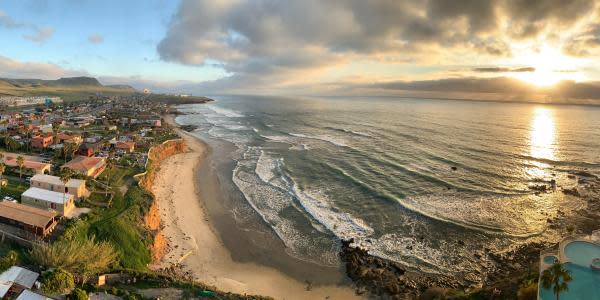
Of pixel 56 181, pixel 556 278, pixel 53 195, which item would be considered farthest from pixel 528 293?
pixel 56 181

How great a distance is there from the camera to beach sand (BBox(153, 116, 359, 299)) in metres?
32.3

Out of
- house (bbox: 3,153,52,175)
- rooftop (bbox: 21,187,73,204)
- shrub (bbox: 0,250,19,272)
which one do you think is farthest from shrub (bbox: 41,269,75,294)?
house (bbox: 3,153,52,175)

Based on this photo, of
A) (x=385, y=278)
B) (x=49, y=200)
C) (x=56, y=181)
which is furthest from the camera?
(x=56, y=181)

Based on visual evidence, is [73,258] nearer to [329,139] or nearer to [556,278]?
[556,278]

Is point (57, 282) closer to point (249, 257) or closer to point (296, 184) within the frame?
point (249, 257)

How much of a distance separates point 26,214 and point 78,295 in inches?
632

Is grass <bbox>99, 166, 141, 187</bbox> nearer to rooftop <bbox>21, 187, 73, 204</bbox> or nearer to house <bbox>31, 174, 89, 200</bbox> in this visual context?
house <bbox>31, 174, 89, 200</bbox>

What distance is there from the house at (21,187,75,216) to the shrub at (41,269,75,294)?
48.9ft

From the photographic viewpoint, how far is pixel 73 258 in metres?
26.6

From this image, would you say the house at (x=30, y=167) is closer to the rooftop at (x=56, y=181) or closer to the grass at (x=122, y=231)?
the rooftop at (x=56, y=181)

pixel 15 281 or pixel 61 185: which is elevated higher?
pixel 61 185

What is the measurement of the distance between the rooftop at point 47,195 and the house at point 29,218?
8.70 ft

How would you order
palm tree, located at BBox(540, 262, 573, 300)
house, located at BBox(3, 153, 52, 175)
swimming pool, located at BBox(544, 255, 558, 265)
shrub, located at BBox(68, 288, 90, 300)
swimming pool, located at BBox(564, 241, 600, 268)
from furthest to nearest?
house, located at BBox(3, 153, 52, 175), swimming pool, located at BBox(544, 255, 558, 265), swimming pool, located at BBox(564, 241, 600, 268), shrub, located at BBox(68, 288, 90, 300), palm tree, located at BBox(540, 262, 573, 300)

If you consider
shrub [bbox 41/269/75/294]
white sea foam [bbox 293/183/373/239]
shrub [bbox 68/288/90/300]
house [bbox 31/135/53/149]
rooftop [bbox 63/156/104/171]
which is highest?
house [bbox 31/135/53/149]
